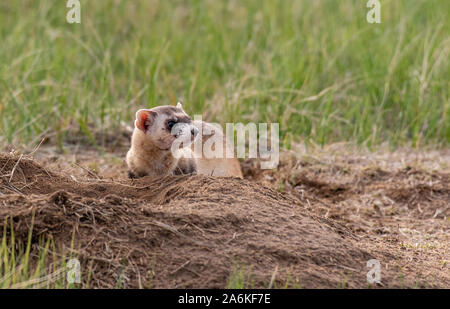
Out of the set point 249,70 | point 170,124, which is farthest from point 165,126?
point 249,70

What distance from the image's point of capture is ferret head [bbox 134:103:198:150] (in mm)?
4820

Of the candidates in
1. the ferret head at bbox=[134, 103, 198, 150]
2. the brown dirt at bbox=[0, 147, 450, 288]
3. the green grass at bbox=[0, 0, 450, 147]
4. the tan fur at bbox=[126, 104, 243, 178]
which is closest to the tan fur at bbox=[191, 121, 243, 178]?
the tan fur at bbox=[126, 104, 243, 178]

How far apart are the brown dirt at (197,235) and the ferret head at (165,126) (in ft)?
1.20

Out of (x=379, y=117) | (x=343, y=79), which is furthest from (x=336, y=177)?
(x=343, y=79)

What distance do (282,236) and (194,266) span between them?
0.59 m

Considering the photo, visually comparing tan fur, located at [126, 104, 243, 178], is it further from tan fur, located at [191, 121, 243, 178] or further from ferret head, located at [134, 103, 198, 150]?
tan fur, located at [191, 121, 243, 178]

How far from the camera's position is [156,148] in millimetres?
4984

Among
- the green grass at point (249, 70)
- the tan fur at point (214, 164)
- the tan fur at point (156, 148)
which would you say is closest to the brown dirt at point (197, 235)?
the tan fur at point (156, 148)

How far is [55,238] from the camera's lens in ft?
11.7

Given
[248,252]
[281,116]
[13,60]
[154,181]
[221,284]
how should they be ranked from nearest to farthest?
[221,284] → [248,252] → [154,181] → [281,116] → [13,60]

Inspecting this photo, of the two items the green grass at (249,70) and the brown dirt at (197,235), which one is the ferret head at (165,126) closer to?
the brown dirt at (197,235)

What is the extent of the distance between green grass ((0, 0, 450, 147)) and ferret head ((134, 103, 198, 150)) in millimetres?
1815

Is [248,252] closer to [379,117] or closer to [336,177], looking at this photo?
[336,177]

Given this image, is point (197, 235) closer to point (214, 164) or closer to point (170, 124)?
A: point (170, 124)
